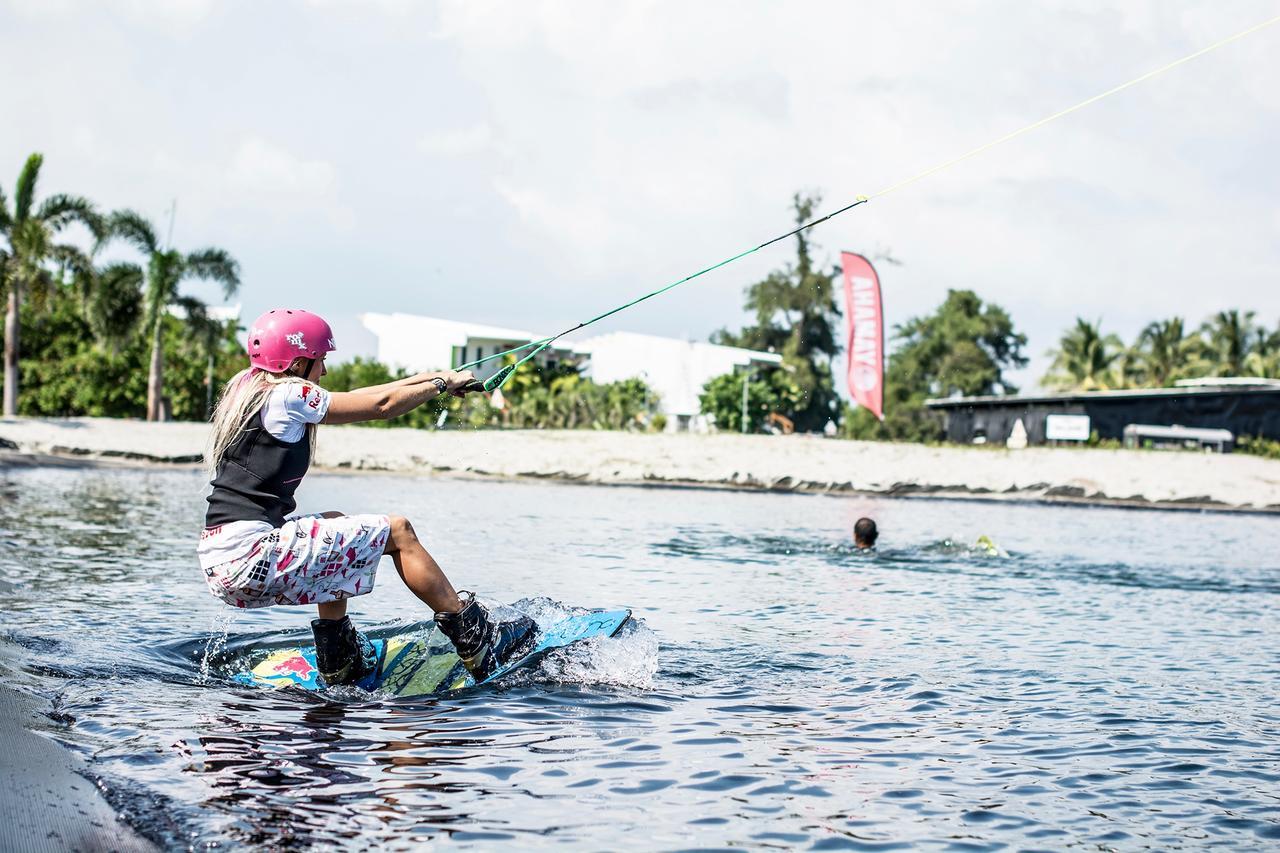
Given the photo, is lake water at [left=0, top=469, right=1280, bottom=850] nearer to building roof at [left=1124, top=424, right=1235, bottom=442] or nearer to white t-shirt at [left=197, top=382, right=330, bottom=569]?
white t-shirt at [left=197, top=382, right=330, bottom=569]

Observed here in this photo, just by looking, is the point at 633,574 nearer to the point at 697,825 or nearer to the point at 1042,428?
the point at 697,825

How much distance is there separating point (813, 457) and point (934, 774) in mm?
30952

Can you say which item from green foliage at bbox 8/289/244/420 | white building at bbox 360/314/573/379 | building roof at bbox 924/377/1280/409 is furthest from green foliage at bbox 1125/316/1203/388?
green foliage at bbox 8/289/244/420

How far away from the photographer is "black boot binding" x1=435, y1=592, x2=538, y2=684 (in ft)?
22.1

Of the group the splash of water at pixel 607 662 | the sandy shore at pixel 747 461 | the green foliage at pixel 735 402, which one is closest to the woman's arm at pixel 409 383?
the splash of water at pixel 607 662

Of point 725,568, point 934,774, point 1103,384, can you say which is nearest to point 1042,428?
point 1103,384

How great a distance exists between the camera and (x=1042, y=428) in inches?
1993

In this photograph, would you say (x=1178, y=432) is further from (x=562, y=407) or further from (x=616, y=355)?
(x=616, y=355)

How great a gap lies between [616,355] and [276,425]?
60483mm

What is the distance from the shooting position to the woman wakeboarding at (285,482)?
599cm

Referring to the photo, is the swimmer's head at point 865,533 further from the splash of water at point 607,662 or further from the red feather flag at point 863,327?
the red feather flag at point 863,327

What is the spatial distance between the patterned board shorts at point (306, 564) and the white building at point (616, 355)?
180 feet

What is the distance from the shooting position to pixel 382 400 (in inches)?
241

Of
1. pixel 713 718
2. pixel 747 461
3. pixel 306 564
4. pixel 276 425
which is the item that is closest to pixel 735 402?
pixel 747 461
